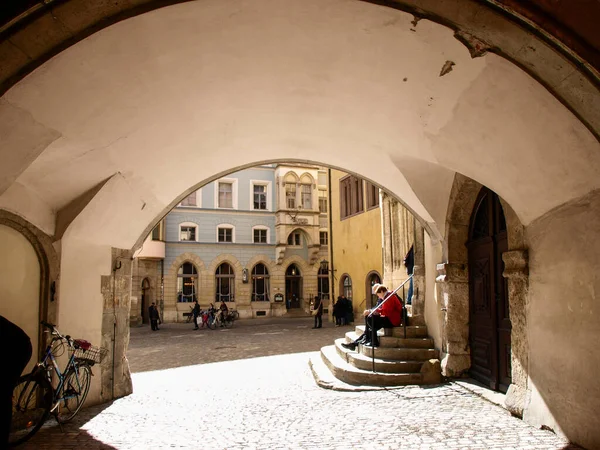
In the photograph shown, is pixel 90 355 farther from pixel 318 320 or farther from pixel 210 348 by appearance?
pixel 318 320

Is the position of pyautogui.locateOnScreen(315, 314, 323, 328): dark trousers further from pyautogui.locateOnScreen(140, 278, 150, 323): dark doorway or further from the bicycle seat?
the bicycle seat

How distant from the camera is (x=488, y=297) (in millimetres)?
7223

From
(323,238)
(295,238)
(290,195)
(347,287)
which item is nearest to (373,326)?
(347,287)

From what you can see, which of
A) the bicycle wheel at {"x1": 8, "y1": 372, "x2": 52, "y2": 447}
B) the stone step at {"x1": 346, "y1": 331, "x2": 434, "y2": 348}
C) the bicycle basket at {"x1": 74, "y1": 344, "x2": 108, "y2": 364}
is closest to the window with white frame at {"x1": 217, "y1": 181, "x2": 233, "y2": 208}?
the stone step at {"x1": 346, "y1": 331, "x2": 434, "y2": 348}

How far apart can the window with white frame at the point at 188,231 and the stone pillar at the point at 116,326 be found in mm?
22790

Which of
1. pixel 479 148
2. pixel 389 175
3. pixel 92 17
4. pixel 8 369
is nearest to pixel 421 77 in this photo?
pixel 479 148

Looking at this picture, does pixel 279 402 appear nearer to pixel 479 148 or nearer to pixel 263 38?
pixel 479 148

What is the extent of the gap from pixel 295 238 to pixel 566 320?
2832 cm

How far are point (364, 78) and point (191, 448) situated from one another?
3733 mm

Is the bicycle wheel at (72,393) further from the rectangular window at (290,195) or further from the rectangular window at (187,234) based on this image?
the rectangular window at (290,195)

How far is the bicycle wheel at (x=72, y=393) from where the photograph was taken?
600 cm

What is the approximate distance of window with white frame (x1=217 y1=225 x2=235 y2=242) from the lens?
31500mm

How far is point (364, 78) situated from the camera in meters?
4.78

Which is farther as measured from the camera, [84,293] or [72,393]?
[84,293]
